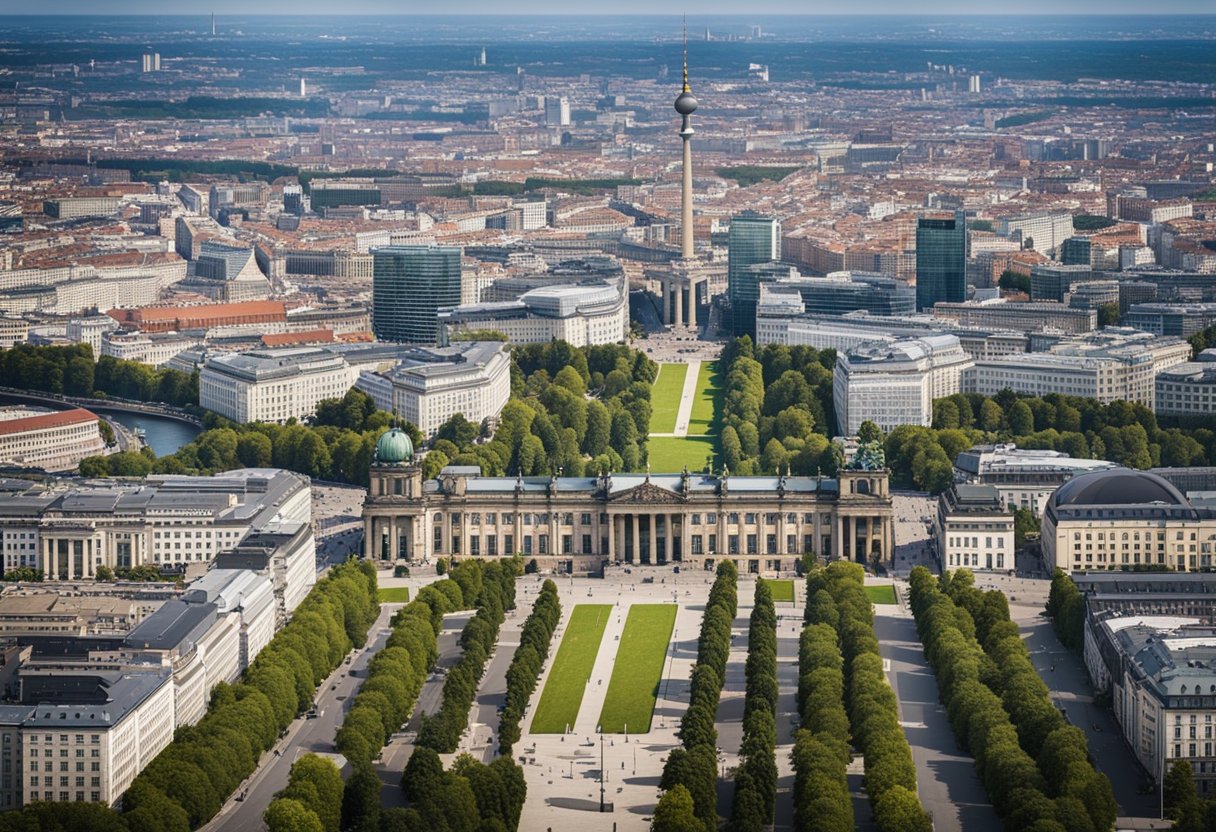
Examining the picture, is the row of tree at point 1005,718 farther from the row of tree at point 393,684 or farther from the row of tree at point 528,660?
the row of tree at point 393,684

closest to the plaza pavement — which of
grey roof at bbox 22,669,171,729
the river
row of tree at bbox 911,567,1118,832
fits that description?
row of tree at bbox 911,567,1118,832

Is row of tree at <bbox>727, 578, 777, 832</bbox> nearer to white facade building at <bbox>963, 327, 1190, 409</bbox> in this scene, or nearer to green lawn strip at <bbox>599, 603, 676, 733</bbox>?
green lawn strip at <bbox>599, 603, 676, 733</bbox>

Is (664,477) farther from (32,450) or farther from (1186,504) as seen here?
(32,450)

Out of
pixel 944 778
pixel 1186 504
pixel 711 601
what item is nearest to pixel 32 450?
pixel 711 601

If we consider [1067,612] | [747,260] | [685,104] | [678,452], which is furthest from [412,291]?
[1067,612]

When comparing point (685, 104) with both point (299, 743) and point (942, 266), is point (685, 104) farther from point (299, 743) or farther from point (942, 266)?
point (299, 743)

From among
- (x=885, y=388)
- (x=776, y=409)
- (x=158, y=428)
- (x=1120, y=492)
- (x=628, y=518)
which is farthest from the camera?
(x=158, y=428)

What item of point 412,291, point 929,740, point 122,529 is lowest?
point 929,740
